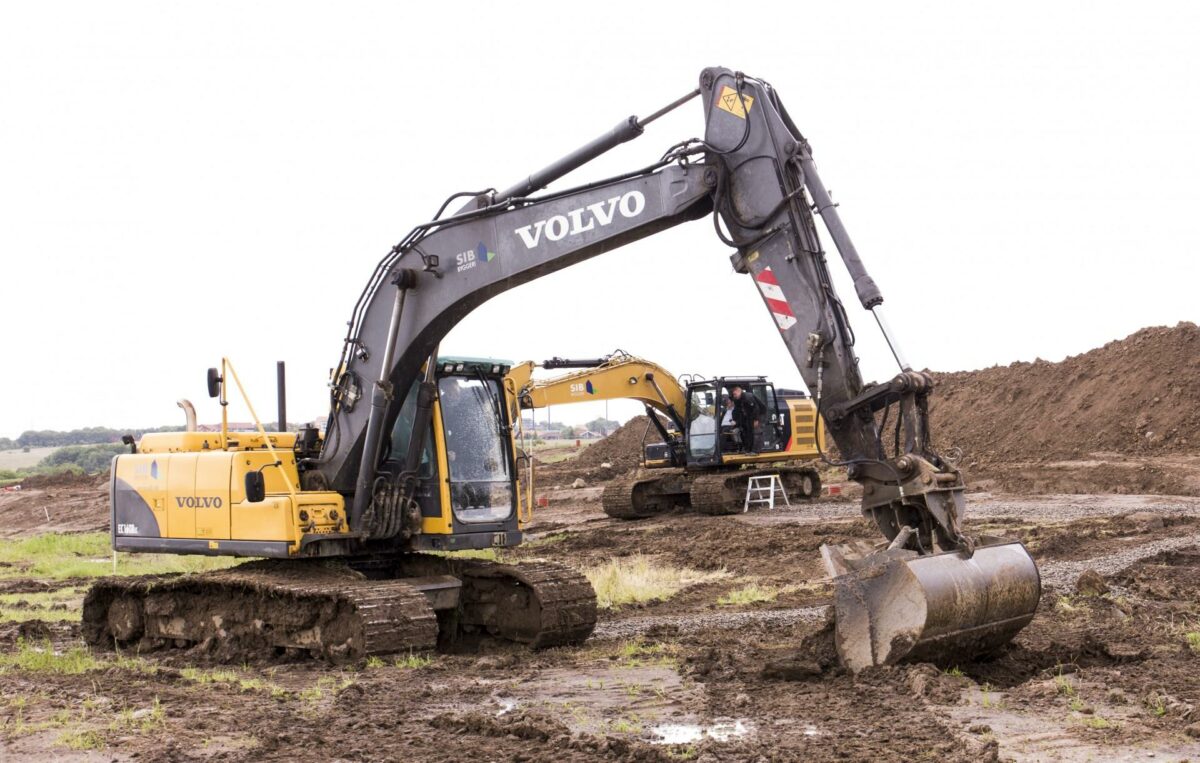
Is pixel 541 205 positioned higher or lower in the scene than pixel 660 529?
higher

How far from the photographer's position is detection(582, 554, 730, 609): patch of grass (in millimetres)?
12977

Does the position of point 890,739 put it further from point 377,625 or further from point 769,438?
point 769,438

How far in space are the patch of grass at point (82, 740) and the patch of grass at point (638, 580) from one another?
5.67 meters

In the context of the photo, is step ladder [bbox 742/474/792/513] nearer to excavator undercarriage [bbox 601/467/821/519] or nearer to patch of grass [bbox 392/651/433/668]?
excavator undercarriage [bbox 601/467/821/519]

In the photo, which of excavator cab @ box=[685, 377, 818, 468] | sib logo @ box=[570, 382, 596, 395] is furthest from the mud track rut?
sib logo @ box=[570, 382, 596, 395]

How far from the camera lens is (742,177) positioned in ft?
28.0

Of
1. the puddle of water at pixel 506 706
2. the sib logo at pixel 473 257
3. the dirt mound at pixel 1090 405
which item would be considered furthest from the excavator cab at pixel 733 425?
the puddle of water at pixel 506 706

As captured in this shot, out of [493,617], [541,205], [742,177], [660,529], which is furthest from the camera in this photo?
[660,529]

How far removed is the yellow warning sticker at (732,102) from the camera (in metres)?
8.48

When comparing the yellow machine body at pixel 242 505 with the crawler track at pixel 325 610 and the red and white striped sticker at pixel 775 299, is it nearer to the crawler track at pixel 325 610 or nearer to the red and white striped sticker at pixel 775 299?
the crawler track at pixel 325 610

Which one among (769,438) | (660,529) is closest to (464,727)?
(660,529)

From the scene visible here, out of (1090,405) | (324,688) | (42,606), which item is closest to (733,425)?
(1090,405)

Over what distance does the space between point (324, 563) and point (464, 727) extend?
3.86 m

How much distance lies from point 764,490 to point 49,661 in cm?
1655
